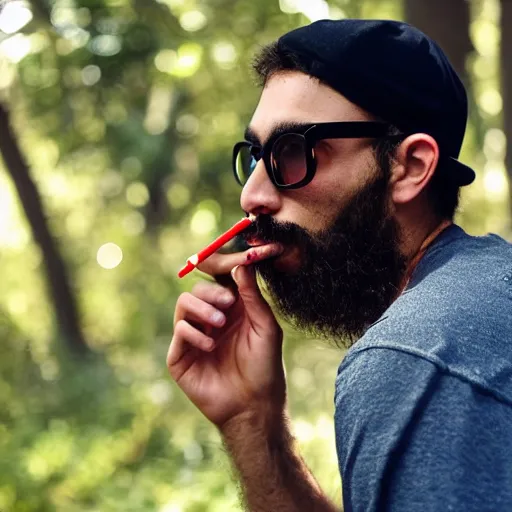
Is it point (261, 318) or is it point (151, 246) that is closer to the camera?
point (261, 318)

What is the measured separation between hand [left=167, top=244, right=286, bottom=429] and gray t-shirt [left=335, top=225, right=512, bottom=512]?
734mm

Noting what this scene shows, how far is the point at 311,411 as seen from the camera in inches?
230

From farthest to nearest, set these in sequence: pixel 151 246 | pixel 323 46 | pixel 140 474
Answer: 1. pixel 151 246
2. pixel 140 474
3. pixel 323 46

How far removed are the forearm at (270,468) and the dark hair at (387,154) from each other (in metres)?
0.78

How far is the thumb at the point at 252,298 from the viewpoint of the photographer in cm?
216

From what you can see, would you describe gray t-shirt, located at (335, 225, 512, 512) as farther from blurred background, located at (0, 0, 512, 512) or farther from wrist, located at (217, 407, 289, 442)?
blurred background, located at (0, 0, 512, 512)

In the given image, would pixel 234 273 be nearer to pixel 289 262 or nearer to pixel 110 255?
pixel 289 262

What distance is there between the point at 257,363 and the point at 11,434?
224 inches

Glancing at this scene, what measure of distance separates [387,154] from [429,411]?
86 centimetres

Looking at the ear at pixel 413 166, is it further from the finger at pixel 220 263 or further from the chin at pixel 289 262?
the finger at pixel 220 263

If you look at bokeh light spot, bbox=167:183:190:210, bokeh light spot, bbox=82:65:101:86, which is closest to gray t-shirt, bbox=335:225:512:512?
bokeh light spot, bbox=82:65:101:86

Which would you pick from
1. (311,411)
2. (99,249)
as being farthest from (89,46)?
(99,249)

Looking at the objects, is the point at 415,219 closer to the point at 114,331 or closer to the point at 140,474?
the point at 140,474

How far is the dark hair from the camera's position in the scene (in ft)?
6.73
